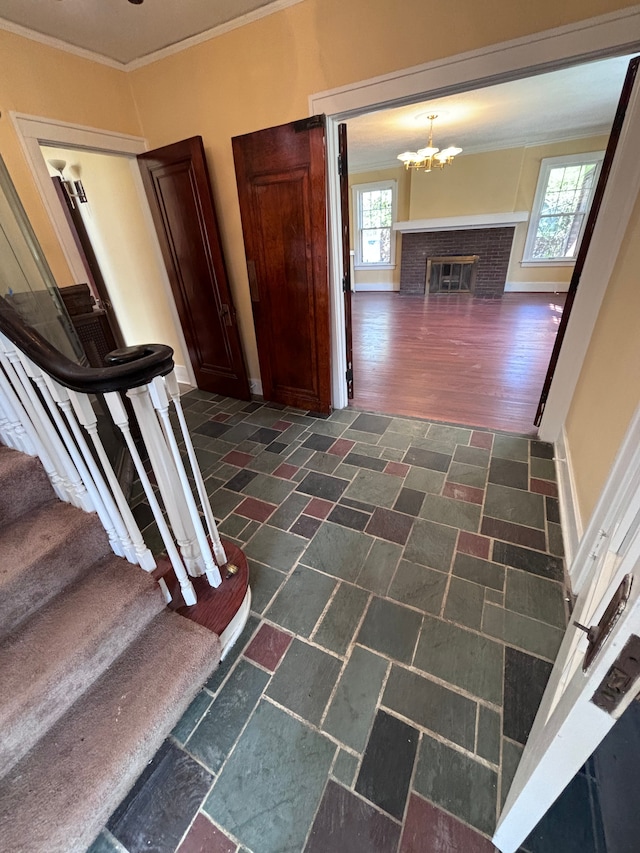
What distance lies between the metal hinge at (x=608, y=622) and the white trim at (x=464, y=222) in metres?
8.36

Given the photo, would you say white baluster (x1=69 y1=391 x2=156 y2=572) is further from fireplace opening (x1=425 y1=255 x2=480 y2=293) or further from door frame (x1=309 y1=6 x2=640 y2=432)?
fireplace opening (x1=425 y1=255 x2=480 y2=293)

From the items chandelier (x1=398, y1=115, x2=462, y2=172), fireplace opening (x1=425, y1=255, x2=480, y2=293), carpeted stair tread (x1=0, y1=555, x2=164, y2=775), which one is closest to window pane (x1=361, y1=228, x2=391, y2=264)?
fireplace opening (x1=425, y1=255, x2=480, y2=293)

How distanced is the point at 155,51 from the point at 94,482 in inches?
126

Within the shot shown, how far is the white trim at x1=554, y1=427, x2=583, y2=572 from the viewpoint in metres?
1.61

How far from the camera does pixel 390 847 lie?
892 mm

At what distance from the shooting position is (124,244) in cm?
354

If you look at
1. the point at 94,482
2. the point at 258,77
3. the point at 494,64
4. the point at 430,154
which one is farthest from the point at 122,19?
the point at 430,154

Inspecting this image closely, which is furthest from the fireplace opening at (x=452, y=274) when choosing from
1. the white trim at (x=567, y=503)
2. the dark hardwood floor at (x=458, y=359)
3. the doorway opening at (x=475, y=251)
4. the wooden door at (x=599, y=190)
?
the white trim at (x=567, y=503)

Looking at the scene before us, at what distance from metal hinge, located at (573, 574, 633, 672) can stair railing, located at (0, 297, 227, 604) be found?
41.6 inches

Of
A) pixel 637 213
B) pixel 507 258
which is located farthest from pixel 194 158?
pixel 507 258

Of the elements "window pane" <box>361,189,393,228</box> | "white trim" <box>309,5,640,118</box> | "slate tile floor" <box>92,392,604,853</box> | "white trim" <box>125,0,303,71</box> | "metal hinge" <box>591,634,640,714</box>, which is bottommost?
"slate tile floor" <box>92,392,604,853</box>

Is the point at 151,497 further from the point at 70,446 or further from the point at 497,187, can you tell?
the point at 497,187

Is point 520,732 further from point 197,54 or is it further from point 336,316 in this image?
point 197,54

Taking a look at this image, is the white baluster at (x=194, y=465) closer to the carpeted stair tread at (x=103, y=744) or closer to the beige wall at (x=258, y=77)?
the carpeted stair tread at (x=103, y=744)
